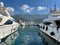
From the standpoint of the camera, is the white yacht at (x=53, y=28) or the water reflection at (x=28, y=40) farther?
the water reflection at (x=28, y=40)

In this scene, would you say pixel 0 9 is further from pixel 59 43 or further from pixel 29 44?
pixel 59 43

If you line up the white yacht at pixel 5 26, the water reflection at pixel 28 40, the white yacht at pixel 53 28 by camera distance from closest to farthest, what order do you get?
1. the white yacht at pixel 53 28
2. the water reflection at pixel 28 40
3. the white yacht at pixel 5 26

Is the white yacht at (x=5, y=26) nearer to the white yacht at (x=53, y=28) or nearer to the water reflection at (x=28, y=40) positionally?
the water reflection at (x=28, y=40)

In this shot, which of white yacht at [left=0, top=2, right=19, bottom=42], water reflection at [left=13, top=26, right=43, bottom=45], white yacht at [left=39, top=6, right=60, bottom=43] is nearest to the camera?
white yacht at [left=39, top=6, right=60, bottom=43]

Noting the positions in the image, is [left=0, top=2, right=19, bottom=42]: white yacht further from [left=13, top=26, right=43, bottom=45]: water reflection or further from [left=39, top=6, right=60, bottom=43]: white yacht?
[left=39, top=6, right=60, bottom=43]: white yacht

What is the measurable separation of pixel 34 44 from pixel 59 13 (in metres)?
25.5

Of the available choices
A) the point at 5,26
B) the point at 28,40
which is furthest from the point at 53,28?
the point at 5,26

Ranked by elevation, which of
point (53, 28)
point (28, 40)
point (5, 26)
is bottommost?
point (28, 40)

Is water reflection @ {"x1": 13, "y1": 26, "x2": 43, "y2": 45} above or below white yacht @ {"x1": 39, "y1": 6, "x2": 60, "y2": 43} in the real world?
below

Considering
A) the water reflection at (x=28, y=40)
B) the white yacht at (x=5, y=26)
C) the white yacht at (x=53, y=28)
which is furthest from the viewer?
the white yacht at (x=5, y=26)

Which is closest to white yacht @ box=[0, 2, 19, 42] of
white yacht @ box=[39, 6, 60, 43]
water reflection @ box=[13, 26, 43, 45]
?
water reflection @ box=[13, 26, 43, 45]

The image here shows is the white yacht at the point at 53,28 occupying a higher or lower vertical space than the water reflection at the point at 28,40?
higher

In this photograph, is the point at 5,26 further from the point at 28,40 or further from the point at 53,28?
the point at 53,28

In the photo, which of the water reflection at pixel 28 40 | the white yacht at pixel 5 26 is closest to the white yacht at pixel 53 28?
the water reflection at pixel 28 40
